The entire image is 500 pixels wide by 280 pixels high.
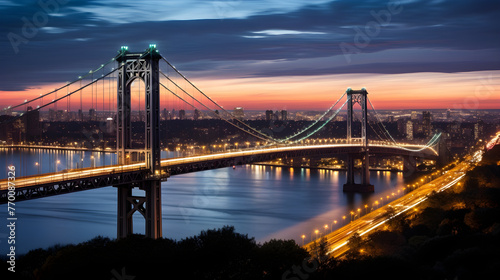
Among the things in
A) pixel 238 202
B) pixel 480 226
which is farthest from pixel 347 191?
pixel 480 226

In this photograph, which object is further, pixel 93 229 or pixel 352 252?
pixel 93 229

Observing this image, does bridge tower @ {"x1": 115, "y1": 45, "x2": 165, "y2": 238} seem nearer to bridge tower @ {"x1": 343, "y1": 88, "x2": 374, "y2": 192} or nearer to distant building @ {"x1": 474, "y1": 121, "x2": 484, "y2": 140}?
bridge tower @ {"x1": 343, "y1": 88, "x2": 374, "y2": 192}

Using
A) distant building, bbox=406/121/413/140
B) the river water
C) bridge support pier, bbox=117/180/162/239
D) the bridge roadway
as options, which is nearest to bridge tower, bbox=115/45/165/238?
bridge support pier, bbox=117/180/162/239

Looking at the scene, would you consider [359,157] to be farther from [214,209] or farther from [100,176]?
[100,176]

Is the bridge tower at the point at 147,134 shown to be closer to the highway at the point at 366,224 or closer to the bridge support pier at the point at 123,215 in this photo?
the bridge support pier at the point at 123,215

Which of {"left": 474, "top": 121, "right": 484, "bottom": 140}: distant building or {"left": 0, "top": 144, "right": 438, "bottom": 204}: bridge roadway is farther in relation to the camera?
{"left": 474, "top": 121, "right": 484, "bottom": 140}: distant building

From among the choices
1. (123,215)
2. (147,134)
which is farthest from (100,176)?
(147,134)

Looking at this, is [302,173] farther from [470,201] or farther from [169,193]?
[470,201]
